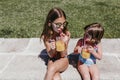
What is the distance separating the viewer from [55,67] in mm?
4871

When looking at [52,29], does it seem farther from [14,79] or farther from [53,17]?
[14,79]

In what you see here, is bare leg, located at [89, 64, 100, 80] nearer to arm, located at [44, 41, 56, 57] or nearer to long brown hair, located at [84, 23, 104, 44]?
long brown hair, located at [84, 23, 104, 44]

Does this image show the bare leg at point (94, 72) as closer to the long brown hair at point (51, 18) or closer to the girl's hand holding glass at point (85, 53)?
the girl's hand holding glass at point (85, 53)

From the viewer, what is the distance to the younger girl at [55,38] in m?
4.82

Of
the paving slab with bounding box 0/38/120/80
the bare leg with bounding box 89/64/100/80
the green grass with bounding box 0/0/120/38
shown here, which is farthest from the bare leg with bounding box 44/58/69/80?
the green grass with bounding box 0/0/120/38

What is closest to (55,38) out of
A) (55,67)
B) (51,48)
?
(51,48)

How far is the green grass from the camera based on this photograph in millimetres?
7586

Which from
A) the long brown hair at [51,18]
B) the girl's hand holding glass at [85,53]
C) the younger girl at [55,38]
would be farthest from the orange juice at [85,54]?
the long brown hair at [51,18]

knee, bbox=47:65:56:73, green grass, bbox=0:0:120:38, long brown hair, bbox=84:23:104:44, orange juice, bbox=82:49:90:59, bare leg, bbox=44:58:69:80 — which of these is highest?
long brown hair, bbox=84:23:104:44

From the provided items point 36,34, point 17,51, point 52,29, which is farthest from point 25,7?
point 52,29

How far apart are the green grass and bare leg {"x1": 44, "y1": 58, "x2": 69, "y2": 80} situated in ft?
7.27

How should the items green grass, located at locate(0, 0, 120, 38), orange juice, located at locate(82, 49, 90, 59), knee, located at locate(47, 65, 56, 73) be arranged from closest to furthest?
orange juice, located at locate(82, 49, 90, 59), knee, located at locate(47, 65, 56, 73), green grass, located at locate(0, 0, 120, 38)

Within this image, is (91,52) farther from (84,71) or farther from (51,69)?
(51,69)

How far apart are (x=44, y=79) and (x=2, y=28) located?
3502 mm
